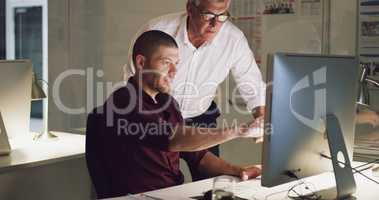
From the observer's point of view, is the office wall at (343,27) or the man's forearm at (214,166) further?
the man's forearm at (214,166)

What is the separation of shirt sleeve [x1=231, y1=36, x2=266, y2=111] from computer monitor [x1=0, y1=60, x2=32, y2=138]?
1.23 m

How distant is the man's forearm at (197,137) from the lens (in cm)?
297

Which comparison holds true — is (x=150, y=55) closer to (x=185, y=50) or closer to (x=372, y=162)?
(x=185, y=50)

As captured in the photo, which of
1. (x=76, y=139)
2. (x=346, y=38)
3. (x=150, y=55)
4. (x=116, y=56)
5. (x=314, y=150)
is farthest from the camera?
(x=76, y=139)

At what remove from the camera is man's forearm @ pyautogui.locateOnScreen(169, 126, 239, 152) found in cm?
297

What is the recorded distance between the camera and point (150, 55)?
2955 millimetres

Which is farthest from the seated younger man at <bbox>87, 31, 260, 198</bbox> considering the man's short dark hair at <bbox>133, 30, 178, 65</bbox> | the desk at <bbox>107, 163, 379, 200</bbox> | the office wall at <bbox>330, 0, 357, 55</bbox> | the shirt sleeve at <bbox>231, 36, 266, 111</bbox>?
the office wall at <bbox>330, 0, 357, 55</bbox>

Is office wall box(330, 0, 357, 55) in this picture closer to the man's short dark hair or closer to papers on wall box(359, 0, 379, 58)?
papers on wall box(359, 0, 379, 58)

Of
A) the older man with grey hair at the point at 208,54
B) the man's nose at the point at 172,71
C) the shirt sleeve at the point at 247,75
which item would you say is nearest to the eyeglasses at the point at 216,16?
the older man with grey hair at the point at 208,54

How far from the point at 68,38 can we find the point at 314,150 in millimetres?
2083

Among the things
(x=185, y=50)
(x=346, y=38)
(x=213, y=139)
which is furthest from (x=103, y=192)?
(x=346, y=38)

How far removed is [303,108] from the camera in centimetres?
188

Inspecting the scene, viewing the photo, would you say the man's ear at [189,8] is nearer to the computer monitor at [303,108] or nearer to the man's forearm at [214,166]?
the man's forearm at [214,166]

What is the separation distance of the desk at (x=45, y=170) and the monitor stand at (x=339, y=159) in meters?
1.57
